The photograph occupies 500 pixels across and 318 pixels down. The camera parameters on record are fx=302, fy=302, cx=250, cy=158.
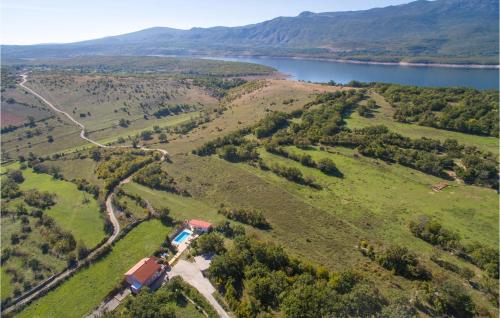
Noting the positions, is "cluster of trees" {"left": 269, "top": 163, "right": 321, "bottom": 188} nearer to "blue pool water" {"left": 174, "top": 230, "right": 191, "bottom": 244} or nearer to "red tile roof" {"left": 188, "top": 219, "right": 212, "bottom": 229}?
"red tile roof" {"left": 188, "top": 219, "right": 212, "bottom": 229}

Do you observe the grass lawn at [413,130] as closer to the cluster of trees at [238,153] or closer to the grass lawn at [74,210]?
the cluster of trees at [238,153]

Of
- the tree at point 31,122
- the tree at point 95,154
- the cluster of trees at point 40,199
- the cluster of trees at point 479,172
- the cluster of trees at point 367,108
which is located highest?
the cluster of trees at point 367,108

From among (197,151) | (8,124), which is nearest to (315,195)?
(197,151)

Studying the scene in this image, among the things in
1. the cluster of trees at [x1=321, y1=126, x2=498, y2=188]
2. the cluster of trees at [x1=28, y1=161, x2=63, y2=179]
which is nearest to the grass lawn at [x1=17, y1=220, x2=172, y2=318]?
the cluster of trees at [x1=28, y1=161, x2=63, y2=179]

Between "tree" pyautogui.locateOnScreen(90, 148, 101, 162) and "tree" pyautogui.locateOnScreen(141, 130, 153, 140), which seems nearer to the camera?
"tree" pyautogui.locateOnScreen(90, 148, 101, 162)

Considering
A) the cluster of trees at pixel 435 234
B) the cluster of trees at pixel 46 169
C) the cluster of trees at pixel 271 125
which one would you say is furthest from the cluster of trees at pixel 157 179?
the cluster of trees at pixel 435 234

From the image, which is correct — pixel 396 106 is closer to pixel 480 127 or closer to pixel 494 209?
pixel 480 127
